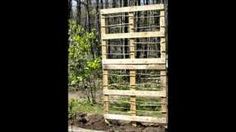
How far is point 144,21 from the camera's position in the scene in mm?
16219

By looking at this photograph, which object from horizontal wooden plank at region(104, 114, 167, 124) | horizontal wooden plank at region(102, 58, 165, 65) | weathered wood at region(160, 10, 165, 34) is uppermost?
weathered wood at region(160, 10, 165, 34)

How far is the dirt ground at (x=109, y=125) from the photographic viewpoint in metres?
7.66

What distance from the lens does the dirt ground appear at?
25.1ft

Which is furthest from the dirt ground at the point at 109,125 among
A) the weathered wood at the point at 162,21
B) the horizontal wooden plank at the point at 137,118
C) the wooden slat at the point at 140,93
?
the weathered wood at the point at 162,21

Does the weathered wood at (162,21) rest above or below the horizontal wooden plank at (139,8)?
below

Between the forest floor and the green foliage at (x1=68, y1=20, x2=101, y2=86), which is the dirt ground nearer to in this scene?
the forest floor

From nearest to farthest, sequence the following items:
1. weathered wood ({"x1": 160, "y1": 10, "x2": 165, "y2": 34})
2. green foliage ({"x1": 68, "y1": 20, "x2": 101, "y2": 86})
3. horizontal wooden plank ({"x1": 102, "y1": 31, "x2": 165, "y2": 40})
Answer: weathered wood ({"x1": 160, "y1": 10, "x2": 165, "y2": 34}), horizontal wooden plank ({"x1": 102, "y1": 31, "x2": 165, "y2": 40}), green foliage ({"x1": 68, "y1": 20, "x2": 101, "y2": 86})

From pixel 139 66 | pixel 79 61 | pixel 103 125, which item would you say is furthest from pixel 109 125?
pixel 79 61

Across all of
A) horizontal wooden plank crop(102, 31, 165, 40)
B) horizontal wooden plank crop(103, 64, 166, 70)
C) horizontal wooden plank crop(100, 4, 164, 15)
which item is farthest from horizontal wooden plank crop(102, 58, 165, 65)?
horizontal wooden plank crop(100, 4, 164, 15)

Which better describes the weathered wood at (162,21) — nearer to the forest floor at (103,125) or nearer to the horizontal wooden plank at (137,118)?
the horizontal wooden plank at (137,118)
